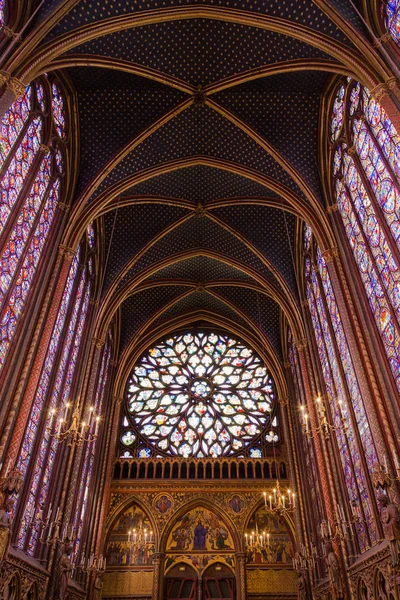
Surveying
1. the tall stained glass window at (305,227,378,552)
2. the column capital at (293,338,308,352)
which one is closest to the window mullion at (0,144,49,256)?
the tall stained glass window at (305,227,378,552)

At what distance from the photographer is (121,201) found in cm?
1767

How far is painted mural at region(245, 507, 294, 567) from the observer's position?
18.9 m

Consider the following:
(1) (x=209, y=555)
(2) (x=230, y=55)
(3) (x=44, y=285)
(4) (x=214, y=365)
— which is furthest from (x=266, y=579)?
(2) (x=230, y=55)

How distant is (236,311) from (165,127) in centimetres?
1063

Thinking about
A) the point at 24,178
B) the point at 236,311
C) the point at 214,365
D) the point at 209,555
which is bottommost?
the point at 209,555

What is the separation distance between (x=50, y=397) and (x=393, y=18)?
1318cm

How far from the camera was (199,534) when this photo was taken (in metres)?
19.6

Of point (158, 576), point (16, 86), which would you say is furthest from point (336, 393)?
point (16, 86)

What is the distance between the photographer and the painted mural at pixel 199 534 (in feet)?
63.4

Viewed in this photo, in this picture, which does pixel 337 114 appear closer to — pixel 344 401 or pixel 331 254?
pixel 331 254

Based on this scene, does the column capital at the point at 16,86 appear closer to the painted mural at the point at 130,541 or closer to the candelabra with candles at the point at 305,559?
the candelabra with candles at the point at 305,559

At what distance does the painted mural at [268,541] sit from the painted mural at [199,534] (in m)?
0.88

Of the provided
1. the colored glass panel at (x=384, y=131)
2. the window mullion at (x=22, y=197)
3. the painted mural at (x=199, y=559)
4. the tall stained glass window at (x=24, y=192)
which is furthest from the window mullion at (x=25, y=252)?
the painted mural at (x=199, y=559)

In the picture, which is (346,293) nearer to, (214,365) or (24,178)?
(24,178)
